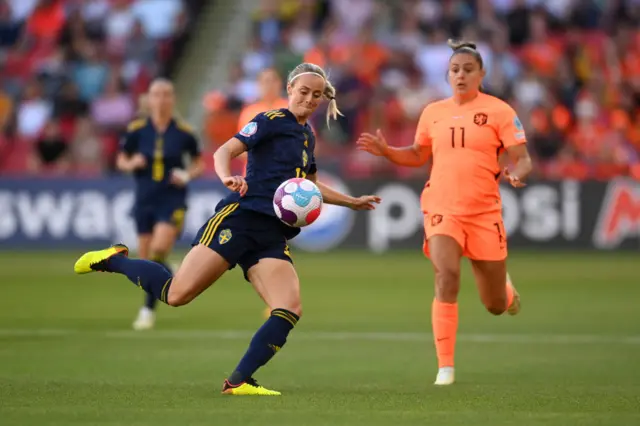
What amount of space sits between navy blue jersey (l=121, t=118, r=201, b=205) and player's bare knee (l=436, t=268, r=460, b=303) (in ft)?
18.2

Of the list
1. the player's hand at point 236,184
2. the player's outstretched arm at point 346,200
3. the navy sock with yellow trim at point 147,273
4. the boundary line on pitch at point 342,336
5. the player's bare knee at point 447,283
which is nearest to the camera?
the player's hand at point 236,184

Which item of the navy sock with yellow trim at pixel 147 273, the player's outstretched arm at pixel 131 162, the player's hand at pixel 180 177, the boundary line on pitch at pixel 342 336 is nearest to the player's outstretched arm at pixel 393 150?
the navy sock with yellow trim at pixel 147 273

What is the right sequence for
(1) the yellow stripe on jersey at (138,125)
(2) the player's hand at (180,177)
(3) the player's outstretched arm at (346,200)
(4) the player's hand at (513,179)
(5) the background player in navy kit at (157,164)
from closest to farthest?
(3) the player's outstretched arm at (346,200)
(4) the player's hand at (513,179)
(2) the player's hand at (180,177)
(5) the background player in navy kit at (157,164)
(1) the yellow stripe on jersey at (138,125)

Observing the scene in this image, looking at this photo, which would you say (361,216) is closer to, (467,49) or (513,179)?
(467,49)

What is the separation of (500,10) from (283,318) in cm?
2087

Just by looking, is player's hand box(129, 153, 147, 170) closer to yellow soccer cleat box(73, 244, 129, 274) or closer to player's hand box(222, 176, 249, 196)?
yellow soccer cleat box(73, 244, 129, 274)

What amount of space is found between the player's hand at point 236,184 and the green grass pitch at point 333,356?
4.61 ft

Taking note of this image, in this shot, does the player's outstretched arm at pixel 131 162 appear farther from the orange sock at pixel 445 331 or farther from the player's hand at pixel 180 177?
the orange sock at pixel 445 331

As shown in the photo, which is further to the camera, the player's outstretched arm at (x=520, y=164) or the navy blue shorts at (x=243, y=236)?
the player's outstretched arm at (x=520, y=164)

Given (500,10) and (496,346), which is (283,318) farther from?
(500,10)

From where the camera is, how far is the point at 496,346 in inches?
485

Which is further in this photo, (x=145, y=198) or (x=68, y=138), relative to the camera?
(x=68, y=138)

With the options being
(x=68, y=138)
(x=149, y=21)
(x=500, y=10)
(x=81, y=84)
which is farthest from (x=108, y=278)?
(x=500, y=10)

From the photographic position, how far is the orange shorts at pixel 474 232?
32.3 feet
